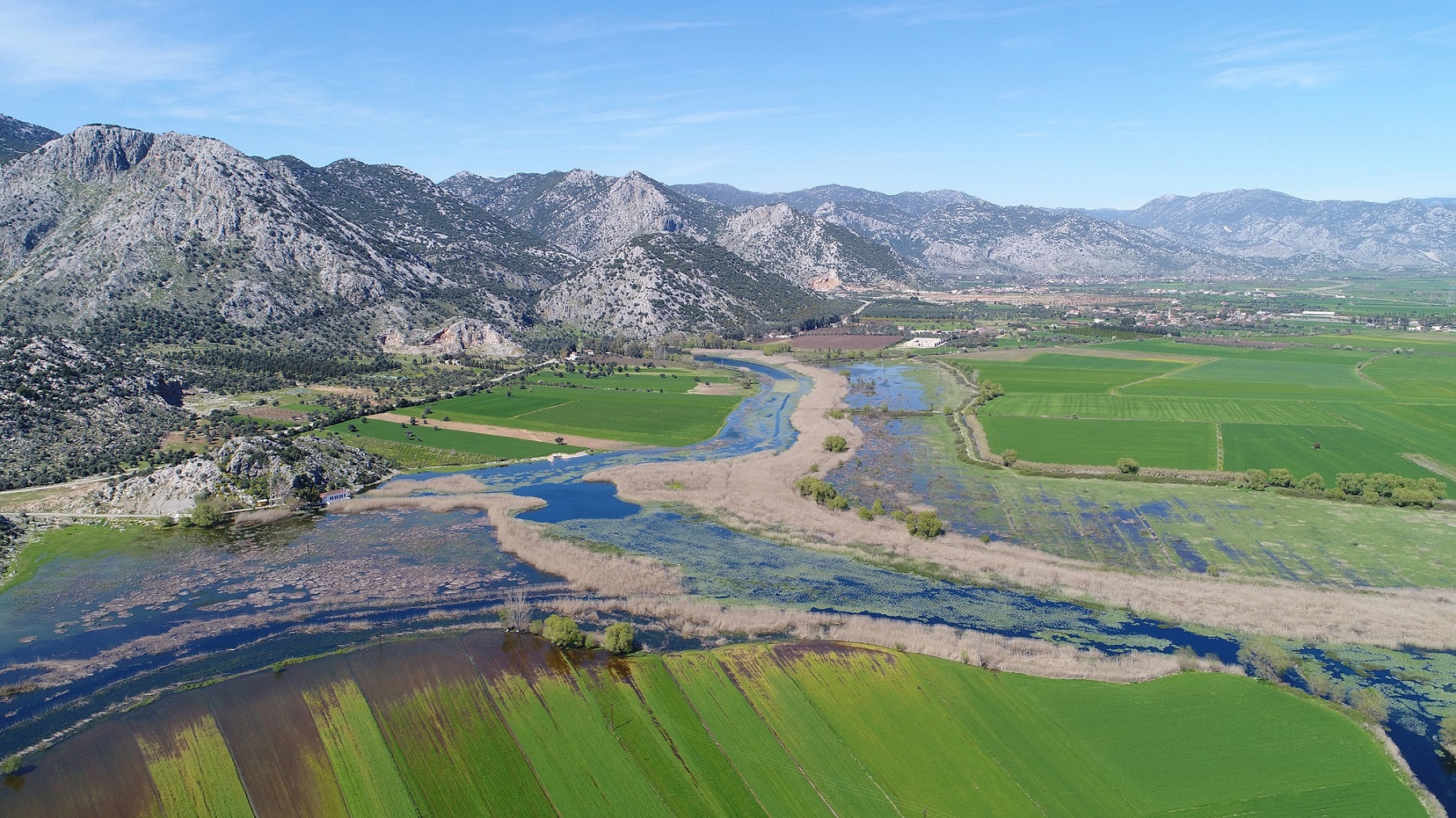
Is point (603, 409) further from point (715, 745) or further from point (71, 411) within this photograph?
point (715, 745)

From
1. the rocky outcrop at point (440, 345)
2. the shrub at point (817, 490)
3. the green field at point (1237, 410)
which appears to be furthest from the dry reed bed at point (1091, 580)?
the rocky outcrop at point (440, 345)

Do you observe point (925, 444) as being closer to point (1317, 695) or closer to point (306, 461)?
point (1317, 695)

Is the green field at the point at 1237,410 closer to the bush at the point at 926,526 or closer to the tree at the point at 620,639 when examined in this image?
the bush at the point at 926,526

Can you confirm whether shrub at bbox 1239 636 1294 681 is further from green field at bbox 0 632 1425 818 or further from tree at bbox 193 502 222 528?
tree at bbox 193 502 222 528

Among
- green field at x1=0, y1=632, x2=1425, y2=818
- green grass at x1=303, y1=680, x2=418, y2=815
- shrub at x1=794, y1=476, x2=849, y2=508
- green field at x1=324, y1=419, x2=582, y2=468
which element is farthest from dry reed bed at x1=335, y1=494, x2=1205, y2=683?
green field at x1=324, y1=419, x2=582, y2=468

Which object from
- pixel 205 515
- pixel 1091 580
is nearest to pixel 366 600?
pixel 205 515

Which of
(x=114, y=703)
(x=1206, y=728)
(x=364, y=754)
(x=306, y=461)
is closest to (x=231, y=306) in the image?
(x=306, y=461)
